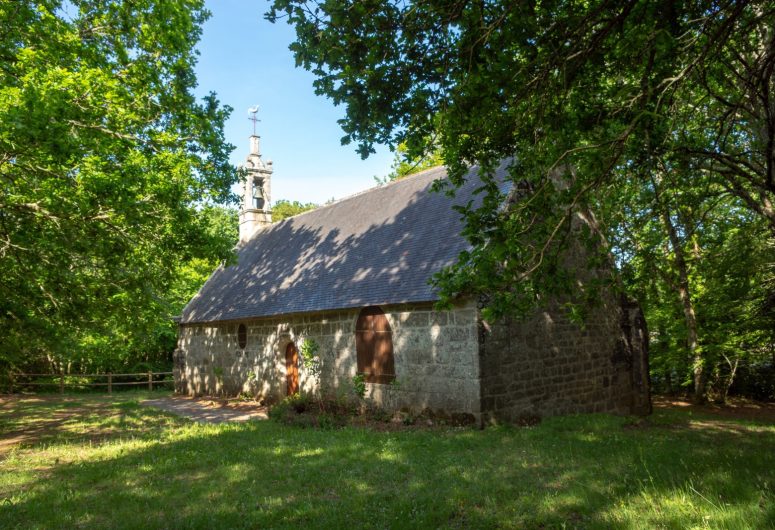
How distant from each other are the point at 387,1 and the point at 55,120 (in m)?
5.61

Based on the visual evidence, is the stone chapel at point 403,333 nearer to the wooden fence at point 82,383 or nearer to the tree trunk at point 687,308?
the tree trunk at point 687,308

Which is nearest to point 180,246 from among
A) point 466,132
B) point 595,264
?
point 466,132

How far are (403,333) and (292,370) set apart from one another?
16.5ft

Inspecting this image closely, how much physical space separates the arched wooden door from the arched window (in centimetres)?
316

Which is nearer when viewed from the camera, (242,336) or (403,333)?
(403,333)

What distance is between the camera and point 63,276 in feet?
34.0

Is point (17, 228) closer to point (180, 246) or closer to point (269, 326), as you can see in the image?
point (180, 246)

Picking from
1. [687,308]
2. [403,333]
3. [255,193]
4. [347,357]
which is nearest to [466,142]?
[403,333]

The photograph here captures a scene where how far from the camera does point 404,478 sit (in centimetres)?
616

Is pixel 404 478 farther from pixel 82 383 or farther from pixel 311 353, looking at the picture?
pixel 82 383

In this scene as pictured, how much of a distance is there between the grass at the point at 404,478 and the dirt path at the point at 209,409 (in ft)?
8.72

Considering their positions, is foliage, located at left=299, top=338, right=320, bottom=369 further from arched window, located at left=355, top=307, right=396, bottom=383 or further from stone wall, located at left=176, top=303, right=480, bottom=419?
arched window, located at left=355, top=307, right=396, bottom=383

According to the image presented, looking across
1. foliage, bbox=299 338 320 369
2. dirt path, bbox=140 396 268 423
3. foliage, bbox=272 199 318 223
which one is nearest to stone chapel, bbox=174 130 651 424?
foliage, bbox=299 338 320 369

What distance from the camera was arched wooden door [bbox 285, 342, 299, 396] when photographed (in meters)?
14.8
